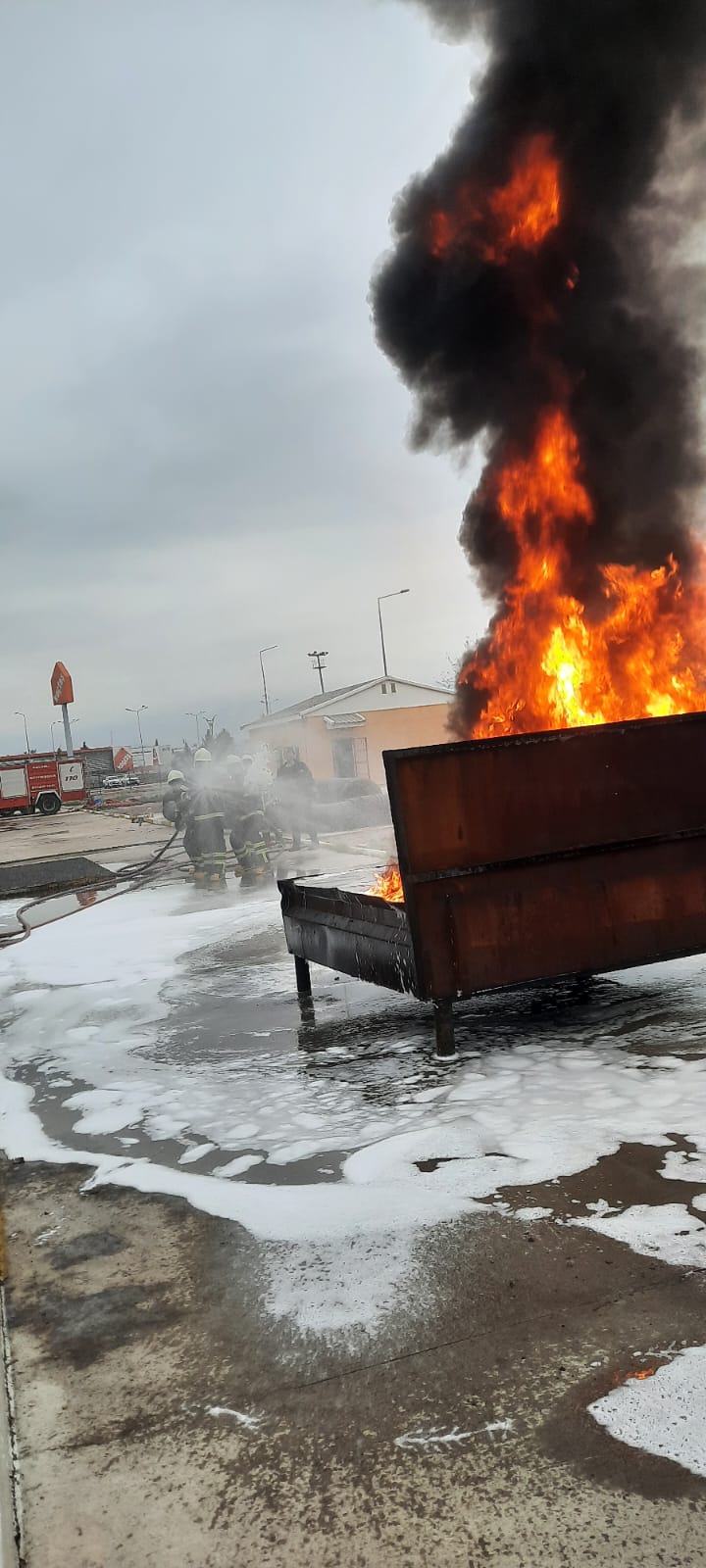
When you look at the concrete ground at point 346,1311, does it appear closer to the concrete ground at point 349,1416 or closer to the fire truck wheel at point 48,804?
the concrete ground at point 349,1416

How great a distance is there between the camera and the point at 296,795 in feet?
64.3

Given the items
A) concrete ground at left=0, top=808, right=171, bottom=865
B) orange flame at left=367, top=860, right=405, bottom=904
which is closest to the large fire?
orange flame at left=367, top=860, right=405, bottom=904

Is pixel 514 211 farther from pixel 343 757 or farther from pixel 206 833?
pixel 343 757

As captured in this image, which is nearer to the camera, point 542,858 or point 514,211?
point 542,858

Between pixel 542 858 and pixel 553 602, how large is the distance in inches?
128

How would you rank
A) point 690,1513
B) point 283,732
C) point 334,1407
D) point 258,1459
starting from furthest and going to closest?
point 283,732, point 334,1407, point 258,1459, point 690,1513

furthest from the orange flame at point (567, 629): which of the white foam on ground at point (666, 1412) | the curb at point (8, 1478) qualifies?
the curb at point (8, 1478)

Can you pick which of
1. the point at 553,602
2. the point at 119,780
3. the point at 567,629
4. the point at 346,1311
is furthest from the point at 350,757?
the point at 346,1311

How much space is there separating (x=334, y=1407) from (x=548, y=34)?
9.44 m

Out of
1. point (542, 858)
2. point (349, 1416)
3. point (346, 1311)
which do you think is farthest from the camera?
point (542, 858)

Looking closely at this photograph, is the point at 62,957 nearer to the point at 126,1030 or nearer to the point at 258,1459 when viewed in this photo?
the point at 126,1030

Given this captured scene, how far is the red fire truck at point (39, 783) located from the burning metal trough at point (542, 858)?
4355 cm

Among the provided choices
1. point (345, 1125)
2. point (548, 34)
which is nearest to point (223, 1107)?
point (345, 1125)

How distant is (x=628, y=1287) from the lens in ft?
9.39
